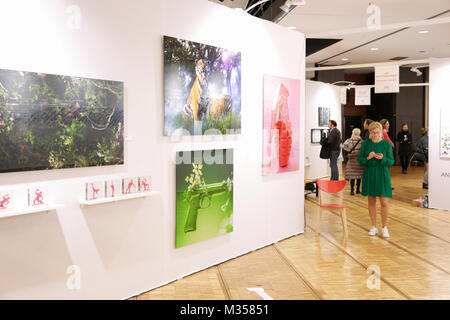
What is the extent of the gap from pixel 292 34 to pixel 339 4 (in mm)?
2259

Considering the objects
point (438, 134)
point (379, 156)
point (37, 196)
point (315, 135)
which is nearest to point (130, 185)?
point (37, 196)

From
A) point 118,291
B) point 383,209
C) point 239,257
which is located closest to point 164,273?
point 118,291

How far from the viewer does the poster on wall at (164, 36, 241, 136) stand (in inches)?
173

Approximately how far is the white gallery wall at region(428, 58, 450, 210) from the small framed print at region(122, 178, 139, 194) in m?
6.44

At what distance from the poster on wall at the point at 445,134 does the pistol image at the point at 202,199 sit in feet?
16.8

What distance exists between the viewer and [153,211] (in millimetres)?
4320

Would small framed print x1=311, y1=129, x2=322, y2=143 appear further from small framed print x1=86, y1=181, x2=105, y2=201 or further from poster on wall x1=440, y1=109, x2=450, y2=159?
small framed print x1=86, y1=181, x2=105, y2=201

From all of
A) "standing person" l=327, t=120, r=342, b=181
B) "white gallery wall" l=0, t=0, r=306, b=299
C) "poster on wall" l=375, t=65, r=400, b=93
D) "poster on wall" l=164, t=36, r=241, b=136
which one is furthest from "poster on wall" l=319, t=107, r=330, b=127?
"poster on wall" l=164, t=36, r=241, b=136

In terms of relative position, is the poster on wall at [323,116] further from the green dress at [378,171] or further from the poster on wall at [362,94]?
the green dress at [378,171]

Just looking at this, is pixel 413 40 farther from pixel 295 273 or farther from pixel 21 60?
pixel 21 60

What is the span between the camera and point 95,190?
3740 mm

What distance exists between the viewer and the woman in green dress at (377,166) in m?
6.17

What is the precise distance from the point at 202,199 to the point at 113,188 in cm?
122
